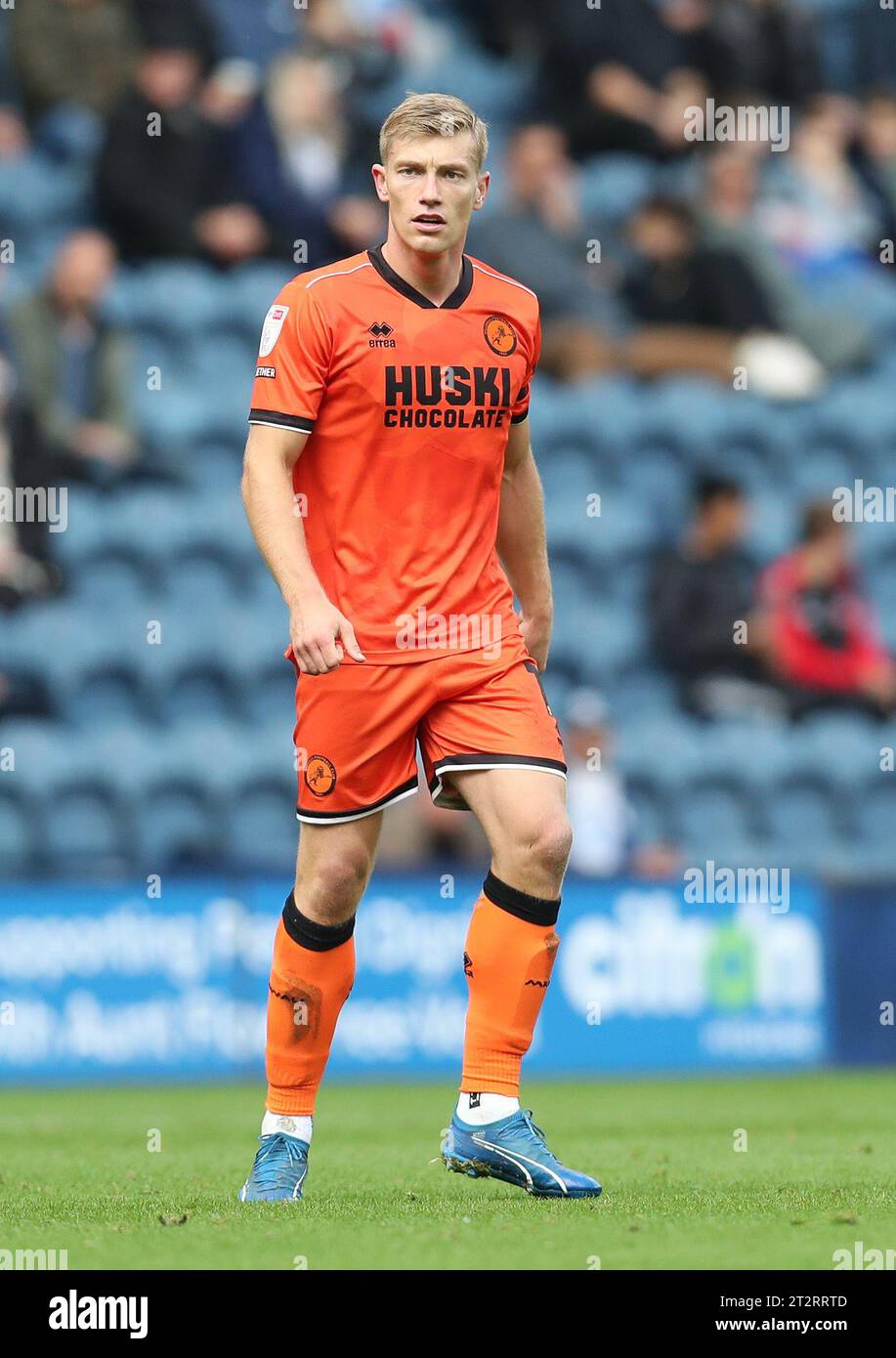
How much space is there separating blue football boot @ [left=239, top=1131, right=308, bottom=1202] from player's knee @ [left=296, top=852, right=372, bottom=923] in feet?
1.70

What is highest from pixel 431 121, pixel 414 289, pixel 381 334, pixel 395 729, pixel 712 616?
pixel 431 121

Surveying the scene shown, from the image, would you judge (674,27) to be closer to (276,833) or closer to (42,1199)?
(276,833)

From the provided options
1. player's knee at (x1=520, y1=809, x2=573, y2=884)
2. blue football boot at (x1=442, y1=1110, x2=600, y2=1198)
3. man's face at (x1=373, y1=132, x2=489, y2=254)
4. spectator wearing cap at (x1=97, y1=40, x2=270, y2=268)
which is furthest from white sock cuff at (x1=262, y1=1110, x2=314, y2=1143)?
spectator wearing cap at (x1=97, y1=40, x2=270, y2=268)

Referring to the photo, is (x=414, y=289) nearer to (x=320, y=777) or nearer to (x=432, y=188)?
(x=432, y=188)

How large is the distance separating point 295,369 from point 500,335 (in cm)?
52

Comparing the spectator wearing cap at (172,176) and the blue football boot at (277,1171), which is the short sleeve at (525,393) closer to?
the blue football boot at (277,1171)

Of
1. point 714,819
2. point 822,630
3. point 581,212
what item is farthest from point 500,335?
point 581,212

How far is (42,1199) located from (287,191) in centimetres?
916

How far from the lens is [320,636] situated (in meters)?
4.68

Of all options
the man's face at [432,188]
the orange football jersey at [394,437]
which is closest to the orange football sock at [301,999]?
the orange football jersey at [394,437]

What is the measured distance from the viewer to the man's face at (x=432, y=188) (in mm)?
4875

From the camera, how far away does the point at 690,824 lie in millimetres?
12258

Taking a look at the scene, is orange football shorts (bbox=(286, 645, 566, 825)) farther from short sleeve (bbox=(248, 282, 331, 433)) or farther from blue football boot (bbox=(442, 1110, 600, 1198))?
blue football boot (bbox=(442, 1110, 600, 1198))
